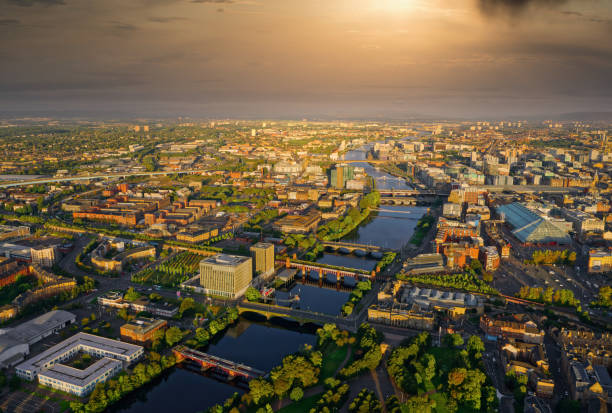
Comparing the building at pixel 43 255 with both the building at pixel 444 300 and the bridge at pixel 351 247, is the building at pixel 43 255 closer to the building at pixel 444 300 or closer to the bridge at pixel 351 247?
the bridge at pixel 351 247

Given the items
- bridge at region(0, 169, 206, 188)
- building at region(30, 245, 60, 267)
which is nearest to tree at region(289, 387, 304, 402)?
building at region(30, 245, 60, 267)

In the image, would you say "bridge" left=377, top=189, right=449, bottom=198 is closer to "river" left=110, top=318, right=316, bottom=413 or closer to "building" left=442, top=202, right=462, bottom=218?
"building" left=442, top=202, right=462, bottom=218

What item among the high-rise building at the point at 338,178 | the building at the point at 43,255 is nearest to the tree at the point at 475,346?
the building at the point at 43,255

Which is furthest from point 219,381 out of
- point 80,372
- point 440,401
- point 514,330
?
point 514,330

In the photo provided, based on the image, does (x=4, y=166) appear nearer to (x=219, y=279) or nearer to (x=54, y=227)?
(x=54, y=227)

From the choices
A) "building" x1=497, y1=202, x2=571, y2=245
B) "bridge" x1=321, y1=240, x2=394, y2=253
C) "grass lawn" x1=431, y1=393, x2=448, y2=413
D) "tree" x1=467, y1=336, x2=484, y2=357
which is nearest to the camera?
"grass lawn" x1=431, y1=393, x2=448, y2=413

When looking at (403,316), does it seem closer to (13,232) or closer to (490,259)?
(490,259)

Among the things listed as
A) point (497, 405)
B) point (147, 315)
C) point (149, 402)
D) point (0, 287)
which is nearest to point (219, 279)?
point (147, 315)
